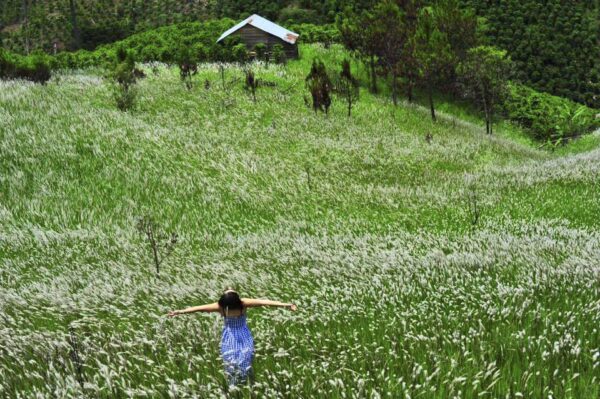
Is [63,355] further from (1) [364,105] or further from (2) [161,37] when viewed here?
(2) [161,37]

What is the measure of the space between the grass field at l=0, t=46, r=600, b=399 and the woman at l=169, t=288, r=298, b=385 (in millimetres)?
204

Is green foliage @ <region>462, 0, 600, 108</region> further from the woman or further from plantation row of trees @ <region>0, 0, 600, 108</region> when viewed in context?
the woman

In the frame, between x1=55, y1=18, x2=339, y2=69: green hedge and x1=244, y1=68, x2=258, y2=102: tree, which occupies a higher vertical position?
x1=55, y1=18, x2=339, y2=69: green hedge

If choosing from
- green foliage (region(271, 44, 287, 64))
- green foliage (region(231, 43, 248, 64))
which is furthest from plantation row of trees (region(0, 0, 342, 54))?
green foliage (region(231, 43, 248, 64))

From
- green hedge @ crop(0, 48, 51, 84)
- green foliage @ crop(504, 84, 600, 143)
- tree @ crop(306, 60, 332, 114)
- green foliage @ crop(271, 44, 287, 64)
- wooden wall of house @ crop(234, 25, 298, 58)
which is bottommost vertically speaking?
green foliage @ crop(504, 84, 600, 143)

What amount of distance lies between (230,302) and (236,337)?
269 millimetres

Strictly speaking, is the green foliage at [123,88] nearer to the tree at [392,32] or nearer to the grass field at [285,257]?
the grass field at [285,257]

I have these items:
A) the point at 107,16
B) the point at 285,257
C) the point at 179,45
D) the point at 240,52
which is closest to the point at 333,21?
the point at 240,52

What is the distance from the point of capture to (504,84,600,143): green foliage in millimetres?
42219

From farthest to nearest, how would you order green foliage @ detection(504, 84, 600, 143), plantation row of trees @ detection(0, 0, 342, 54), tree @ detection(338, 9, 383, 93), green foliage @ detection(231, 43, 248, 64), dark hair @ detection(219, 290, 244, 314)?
plantation row of trees @ detection(0, 0, 342, 54) < green foliage @ detection(504, 84, 600, 143) < green foliage @ detection(231, 43, 248, 64) < tree @ detection(338, 9, 383, 93) < dark hair @ detection(219, 290, 244, 314)

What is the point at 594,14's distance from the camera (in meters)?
65.4

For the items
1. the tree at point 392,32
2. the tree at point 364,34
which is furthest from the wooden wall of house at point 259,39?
the tree at point 392,32

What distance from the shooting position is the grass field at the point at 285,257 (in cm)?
346

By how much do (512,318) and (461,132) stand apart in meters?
29.3
